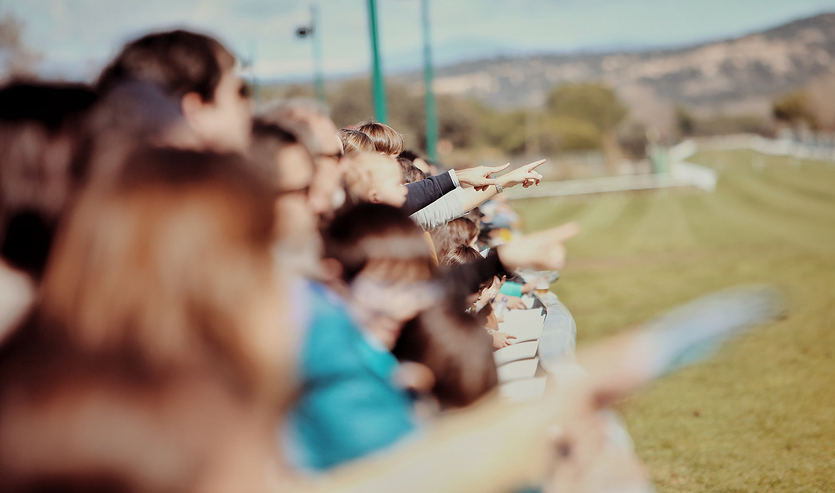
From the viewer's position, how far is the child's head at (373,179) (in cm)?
304

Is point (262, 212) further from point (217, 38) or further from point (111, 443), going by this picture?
point (217, 38)

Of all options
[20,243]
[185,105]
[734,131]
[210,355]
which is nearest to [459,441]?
[210,355]

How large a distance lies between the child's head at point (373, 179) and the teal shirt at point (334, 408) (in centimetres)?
144

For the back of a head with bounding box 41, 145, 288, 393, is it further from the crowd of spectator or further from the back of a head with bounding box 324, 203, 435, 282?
the back of a head with bounding box 324, 203, 435, 282

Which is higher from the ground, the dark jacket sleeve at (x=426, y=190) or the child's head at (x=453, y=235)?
the dark jacket sleeve at (x=426, y=190)

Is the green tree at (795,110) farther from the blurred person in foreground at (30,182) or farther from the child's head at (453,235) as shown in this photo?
the blurred person in foreground at (30,182)

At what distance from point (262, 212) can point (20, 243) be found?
0.70 metres

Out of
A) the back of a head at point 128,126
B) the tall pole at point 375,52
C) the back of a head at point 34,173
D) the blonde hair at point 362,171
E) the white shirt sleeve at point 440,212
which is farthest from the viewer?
the tall pole at point 375,52

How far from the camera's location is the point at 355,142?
357cm

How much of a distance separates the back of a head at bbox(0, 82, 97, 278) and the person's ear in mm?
330

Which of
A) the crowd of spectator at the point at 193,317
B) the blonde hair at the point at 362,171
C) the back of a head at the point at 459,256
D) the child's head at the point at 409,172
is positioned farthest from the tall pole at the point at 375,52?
the crowd of spectator at the point at 193,317

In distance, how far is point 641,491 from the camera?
2.14 metres

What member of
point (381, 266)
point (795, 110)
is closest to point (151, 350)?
point (381, 266)

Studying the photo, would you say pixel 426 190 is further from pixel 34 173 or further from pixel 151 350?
pixel 151 350
